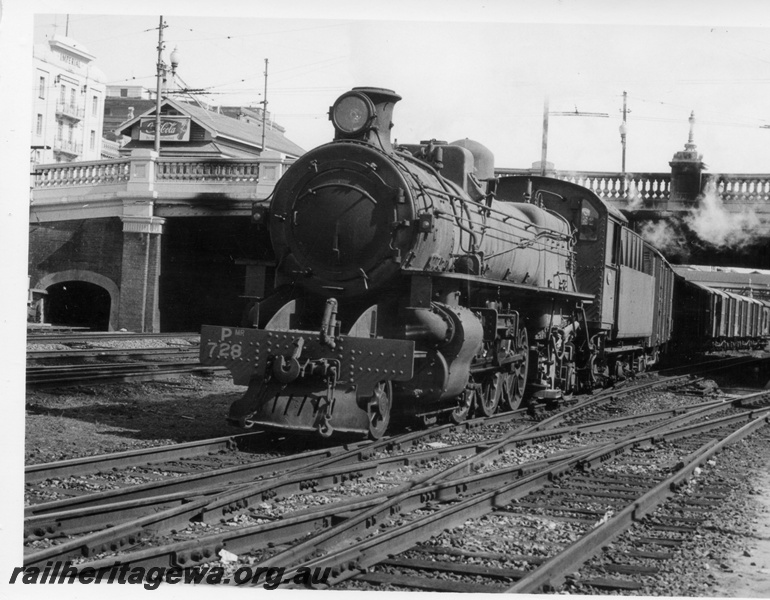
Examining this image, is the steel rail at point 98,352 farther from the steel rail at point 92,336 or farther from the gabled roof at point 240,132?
the gabled roof at point 240,132

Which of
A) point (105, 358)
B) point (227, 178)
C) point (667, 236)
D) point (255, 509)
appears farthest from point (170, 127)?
point (255, 509)

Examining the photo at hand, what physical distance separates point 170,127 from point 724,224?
13.8 metres

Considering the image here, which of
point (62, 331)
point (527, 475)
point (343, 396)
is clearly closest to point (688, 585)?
point (527, 475)

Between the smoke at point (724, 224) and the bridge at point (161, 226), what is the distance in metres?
0.08

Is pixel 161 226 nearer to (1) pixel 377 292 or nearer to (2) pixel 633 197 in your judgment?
(2) pixel 633 197

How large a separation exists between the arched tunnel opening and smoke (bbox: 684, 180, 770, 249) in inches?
458

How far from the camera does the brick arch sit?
17062mm

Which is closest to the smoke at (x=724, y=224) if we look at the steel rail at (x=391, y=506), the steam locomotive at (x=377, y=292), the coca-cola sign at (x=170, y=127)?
the steam locomotive at (x=377, y=292)

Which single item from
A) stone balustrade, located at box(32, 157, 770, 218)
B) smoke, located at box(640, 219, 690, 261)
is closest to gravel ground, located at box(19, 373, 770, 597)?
stone balustrade, located at box(32, 157, 770, 218)

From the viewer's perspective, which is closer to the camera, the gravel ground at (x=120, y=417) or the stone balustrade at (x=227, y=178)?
the gravel ground at (x=120, y=417)

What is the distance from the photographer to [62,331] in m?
16.6

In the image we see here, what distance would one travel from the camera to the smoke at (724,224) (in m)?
15.6

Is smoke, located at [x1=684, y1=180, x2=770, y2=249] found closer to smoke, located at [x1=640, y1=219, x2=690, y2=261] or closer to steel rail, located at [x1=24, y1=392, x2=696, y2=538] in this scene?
smoke, located at [x1=640, y1=219, x2=690, y2=261]

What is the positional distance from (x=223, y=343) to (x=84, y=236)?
11.0m
